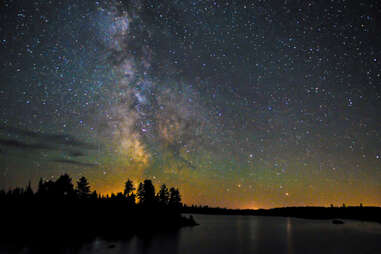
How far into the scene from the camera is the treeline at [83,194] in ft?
190

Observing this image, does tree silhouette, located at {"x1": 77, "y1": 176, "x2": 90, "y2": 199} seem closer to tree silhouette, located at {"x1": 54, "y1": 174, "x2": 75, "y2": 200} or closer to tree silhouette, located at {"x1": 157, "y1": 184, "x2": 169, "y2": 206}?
tree silhouette, located at {"x1": 54, "y1": 174, "x2": 75, "y2": 200}

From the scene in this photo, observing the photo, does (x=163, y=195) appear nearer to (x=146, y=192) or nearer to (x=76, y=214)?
(x=146, y=192)

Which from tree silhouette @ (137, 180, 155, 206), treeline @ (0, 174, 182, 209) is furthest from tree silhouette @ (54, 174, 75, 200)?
tree silhouette @ (137, 180, 155, 206)

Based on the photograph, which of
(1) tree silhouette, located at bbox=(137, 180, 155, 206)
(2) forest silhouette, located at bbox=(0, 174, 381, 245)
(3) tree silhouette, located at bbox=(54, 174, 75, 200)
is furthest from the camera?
(1) tree silhouette, located at bbox=(137, 180, 155, 206)

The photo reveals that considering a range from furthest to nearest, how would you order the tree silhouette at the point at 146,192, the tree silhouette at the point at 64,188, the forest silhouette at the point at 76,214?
the tree silhouette at the point at 146,192, the tree silhouette at the point at 64,188, the forest silhouette at the point at 76,214

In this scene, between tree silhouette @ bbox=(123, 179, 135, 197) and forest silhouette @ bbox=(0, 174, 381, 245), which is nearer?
forest silhouette @ bbox=(0, 174, 381, 245)

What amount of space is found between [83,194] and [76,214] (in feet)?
49.6

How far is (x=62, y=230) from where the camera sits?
162 feet

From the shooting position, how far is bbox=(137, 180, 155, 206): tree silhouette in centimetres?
8281

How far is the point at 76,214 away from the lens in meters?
55.8

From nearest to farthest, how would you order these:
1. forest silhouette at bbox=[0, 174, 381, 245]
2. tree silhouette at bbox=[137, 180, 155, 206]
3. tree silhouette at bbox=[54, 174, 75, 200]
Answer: forest silhouette at bbox=[0, 174, 381, 245]
tree silhouette at bbox=[54, 174, 75, 200]
tree silhouette at bbox=[137, 180, 155, 206]

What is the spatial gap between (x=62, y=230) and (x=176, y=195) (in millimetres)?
50023

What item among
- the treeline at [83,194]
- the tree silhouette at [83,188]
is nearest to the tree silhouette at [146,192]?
the treeline at [83,194]

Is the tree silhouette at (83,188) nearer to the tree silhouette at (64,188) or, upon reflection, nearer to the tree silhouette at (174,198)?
the tree silhouette at (64,188)
